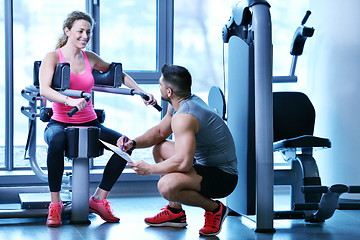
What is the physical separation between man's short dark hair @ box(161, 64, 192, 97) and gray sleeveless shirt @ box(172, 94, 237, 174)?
0.07m

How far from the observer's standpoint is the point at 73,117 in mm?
4156

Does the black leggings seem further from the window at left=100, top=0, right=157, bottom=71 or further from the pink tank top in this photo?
the window at left=100, top=0, right=157, bottom=71

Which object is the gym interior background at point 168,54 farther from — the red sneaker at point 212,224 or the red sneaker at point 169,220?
the red sneaker at point 212,224

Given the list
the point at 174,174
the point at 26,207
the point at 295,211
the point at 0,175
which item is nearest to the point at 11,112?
the point at 0,175

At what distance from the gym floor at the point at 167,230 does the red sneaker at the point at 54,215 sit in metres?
0.05

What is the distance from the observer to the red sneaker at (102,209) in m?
4.12

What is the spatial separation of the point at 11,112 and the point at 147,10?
1520mm

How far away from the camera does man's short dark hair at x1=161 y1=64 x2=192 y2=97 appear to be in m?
3.65

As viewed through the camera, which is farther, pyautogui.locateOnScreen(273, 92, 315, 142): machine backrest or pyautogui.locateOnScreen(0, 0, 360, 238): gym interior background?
pyautogui.locateOnScreen(0, 0, 360, 238): gym interior background

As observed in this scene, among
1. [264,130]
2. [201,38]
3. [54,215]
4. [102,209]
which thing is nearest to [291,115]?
[264,130]

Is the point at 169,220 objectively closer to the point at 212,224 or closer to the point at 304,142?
the point at 212,224

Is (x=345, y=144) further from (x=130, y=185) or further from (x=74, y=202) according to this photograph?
(x=74, y=202)

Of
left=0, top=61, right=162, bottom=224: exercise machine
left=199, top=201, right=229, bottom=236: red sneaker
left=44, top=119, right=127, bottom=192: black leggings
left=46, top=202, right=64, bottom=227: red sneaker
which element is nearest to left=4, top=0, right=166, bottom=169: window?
left=0, top=61, right=162, bottom=224: exercise machine

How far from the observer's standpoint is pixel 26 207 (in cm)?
412
